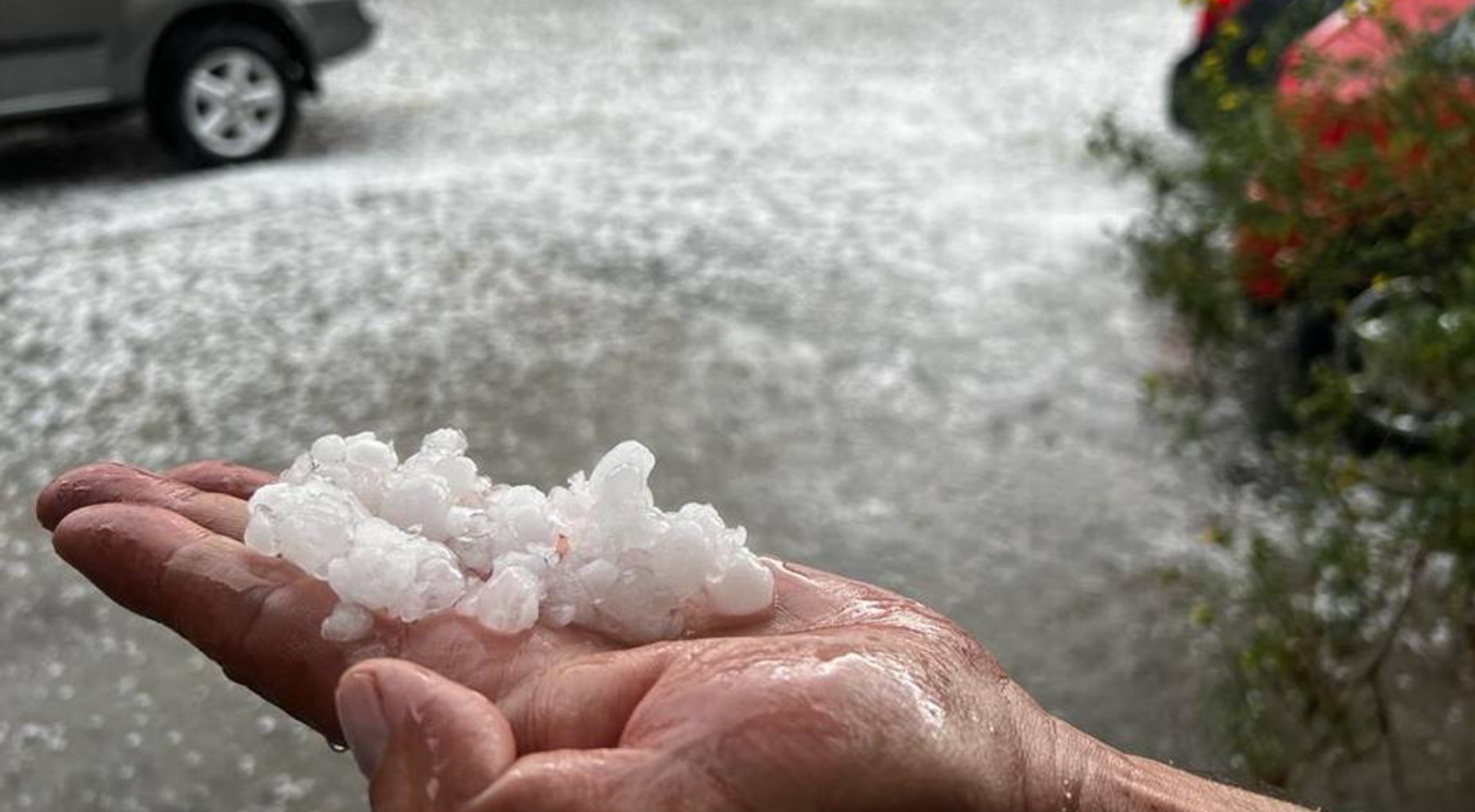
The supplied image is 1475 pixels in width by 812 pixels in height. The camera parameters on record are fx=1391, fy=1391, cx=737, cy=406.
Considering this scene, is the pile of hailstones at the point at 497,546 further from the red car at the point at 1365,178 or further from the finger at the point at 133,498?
the red car at the point at 1365,178

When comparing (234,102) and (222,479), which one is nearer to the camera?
(222,479)

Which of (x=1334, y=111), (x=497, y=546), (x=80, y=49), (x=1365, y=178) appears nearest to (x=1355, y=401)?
(x=1365, y=178)

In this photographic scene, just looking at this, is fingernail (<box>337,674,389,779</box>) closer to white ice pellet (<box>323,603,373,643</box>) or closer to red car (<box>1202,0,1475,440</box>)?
white ice pellet (<box>323,603,373,643</box>)

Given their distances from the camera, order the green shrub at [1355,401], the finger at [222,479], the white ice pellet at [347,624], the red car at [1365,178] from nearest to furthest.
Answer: the white ice pellet at [347,624]
the finger at [222,479]
the green shrub at [1355,401]
the red car at [1365,178]

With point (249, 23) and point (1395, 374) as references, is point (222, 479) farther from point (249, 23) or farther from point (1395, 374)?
point (249, 23)

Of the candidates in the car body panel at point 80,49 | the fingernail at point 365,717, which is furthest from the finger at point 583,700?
the car body panel at point 80,49

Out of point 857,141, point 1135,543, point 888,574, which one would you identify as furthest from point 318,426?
point 857,141
